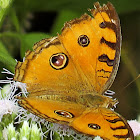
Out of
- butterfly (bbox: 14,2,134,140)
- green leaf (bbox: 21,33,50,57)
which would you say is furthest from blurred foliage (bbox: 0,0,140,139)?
butterfly (bbox: 14,2,134,140)

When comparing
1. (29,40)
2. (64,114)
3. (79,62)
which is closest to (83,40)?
(79,62)

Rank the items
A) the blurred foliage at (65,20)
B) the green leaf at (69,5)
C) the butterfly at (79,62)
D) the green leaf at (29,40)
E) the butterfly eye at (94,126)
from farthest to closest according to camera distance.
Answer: the green leaf at (69,5)
the blurred foliage at (65,20)
the green leaf at (29,40)
the butterfly at (79,62)
the butterfly eye at (94,126)

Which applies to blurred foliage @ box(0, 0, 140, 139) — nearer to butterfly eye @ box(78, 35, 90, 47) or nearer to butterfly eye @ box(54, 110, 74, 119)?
butterfly eye @ box(78, 35, 90, 47)

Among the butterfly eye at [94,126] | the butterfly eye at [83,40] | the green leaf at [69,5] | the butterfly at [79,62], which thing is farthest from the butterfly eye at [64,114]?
the green leaf at [69,5]

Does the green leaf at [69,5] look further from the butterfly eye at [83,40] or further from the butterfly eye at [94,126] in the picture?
the butterfly eye at [94,126]

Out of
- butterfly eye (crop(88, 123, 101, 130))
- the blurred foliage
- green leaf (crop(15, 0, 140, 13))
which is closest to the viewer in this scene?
butterfly eye (crop(88, 123, 101, 130))
